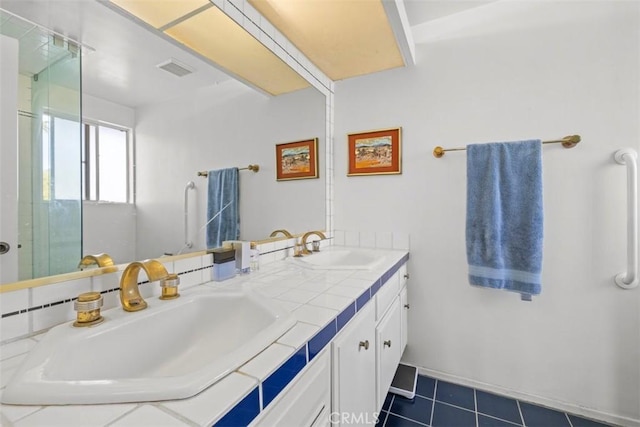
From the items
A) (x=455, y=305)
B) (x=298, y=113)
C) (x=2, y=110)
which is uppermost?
(x=298, y=113)

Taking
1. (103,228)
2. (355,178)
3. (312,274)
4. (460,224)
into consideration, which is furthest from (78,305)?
(460,224)

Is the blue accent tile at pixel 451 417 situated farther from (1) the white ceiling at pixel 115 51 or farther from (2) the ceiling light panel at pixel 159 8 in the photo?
(2) the ceiling light panel at pixel 159 8

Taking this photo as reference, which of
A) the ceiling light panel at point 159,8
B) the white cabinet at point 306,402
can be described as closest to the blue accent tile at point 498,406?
the white cabinet at point 306,402

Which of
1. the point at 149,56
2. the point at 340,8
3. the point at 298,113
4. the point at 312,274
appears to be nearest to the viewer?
the point at 149,56

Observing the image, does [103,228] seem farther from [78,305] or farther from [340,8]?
[340,8]

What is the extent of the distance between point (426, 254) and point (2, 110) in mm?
1762

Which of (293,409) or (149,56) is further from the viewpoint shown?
(149,56)

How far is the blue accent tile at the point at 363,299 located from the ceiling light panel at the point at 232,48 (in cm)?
112

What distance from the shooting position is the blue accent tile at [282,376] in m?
0.45

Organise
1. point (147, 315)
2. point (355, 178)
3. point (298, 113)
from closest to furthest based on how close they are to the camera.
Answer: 1. point (147, 315)
2. point (298, 113)
3. point (355, 178)

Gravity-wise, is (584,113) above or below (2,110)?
above

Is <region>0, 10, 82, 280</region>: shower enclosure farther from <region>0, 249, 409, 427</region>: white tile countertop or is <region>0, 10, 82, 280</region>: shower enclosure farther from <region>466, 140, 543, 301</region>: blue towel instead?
<region>466, 140, 543, 301</region>: blue towel

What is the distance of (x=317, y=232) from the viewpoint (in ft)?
5.52

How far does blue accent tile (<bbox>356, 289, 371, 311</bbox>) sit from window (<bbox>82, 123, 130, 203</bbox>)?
0.78m
